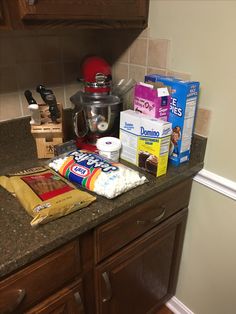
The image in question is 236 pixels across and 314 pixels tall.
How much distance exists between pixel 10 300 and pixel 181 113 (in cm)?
70

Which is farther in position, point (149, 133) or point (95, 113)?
point (95, 113)

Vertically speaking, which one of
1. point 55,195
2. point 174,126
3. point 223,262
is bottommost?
point 223,262

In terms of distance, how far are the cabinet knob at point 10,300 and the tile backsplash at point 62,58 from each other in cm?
67

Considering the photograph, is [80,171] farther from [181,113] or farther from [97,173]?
[181,113]

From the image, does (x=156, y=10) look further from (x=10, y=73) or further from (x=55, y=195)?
(x=55, y=195)

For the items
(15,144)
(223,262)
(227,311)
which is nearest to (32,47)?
(15,144)

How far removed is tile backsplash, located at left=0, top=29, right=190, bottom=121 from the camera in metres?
1.03

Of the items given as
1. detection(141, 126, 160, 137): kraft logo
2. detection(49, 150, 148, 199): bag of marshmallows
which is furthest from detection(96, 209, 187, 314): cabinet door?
detection(141, 126, 160, 137): kraft logo

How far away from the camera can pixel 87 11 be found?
83 centimetres

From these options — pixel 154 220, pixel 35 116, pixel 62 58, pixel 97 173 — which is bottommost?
pixel 154 220

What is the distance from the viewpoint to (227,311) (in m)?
1.12

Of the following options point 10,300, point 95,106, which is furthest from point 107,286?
point 95,106

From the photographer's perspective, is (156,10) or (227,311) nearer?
(156,10)

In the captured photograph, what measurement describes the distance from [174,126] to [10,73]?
2.10 ft
